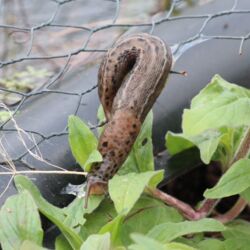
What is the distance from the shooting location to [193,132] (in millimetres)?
975

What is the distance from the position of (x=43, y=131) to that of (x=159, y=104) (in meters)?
0.20

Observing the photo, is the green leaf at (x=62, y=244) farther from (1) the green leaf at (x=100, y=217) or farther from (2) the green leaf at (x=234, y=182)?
(2) the green leaf at (x=234, y=182)

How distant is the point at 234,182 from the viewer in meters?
1.00

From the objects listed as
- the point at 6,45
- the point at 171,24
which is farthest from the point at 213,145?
the point at 6,45

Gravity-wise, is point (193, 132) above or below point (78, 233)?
above

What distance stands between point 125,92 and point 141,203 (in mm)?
156

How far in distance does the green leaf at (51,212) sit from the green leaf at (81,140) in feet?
0.31

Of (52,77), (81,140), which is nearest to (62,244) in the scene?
(81,140)

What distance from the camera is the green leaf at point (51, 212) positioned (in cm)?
98

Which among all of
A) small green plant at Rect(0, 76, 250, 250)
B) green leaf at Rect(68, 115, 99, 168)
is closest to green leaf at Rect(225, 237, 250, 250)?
small green plant at Rect(0, 76, 250, 250)

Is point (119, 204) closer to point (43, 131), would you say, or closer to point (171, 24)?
point (43, 131)

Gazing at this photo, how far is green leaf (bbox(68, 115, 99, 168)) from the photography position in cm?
111

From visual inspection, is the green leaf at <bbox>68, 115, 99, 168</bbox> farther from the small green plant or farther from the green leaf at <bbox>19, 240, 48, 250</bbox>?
the green leaf at <bbox>19, 240, 48, 250</bbox>

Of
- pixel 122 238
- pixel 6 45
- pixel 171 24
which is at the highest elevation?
pixel 171 24
